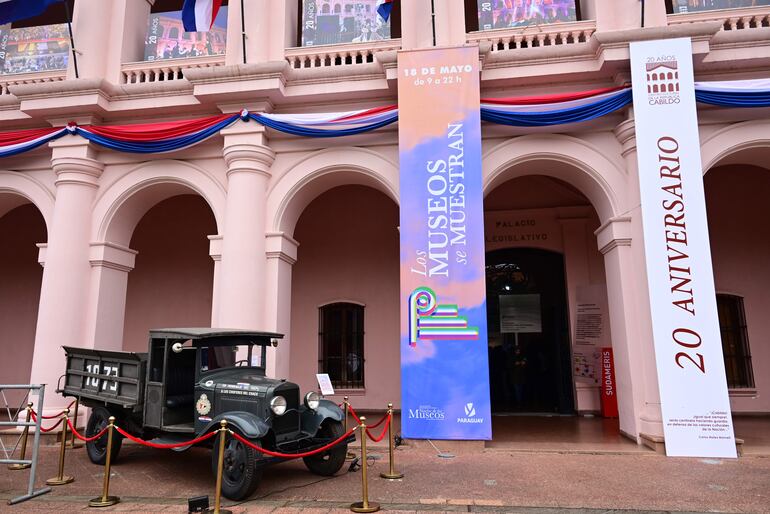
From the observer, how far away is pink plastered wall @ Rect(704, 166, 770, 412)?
1145 centimetres

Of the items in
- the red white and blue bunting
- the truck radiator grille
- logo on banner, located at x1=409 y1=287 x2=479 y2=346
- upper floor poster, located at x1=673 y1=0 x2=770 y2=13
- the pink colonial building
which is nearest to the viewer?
the truck radiator grille

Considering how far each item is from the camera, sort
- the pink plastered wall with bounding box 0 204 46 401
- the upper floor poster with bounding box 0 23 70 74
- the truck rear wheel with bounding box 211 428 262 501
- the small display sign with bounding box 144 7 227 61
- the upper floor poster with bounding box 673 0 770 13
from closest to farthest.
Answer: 1. the truck rear wheel with bounding box 211 428 262 501
2. the upper floor poster with bounding box 673 0 770 13
3. the small display sign with bounding box 144 7 227 61
4. the upper floor poster with bounding box 0 23 70 74
5. the pink plastered wall with bounding box 0 204 46 401

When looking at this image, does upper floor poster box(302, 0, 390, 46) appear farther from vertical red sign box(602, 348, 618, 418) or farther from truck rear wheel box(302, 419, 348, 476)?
vertical red sign box(602, 348, 618, 418)

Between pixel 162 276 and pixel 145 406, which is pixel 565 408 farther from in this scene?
pixel 162 276

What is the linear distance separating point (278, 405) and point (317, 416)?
737 millimetres

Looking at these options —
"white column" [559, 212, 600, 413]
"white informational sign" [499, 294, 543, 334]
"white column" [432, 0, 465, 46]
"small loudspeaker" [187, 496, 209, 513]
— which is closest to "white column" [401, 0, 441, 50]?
"white column" [432, 0, 465, 46]

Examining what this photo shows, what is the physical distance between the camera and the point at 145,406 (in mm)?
6867

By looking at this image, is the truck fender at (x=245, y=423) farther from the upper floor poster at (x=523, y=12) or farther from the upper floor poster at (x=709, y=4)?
the upper floor poster at (x=709, y=4)

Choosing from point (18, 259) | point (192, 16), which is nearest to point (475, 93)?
point (192, 16)

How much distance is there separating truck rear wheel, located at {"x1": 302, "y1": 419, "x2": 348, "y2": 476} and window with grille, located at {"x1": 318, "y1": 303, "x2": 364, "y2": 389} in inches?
233

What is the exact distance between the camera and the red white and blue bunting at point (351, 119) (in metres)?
8.65

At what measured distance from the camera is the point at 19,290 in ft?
45.5

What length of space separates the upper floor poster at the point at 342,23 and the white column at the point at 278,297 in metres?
4.30

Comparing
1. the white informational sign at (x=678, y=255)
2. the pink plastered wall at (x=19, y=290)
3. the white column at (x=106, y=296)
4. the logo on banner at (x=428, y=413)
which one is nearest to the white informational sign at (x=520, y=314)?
the white informational sign at (x=678, y=255)
